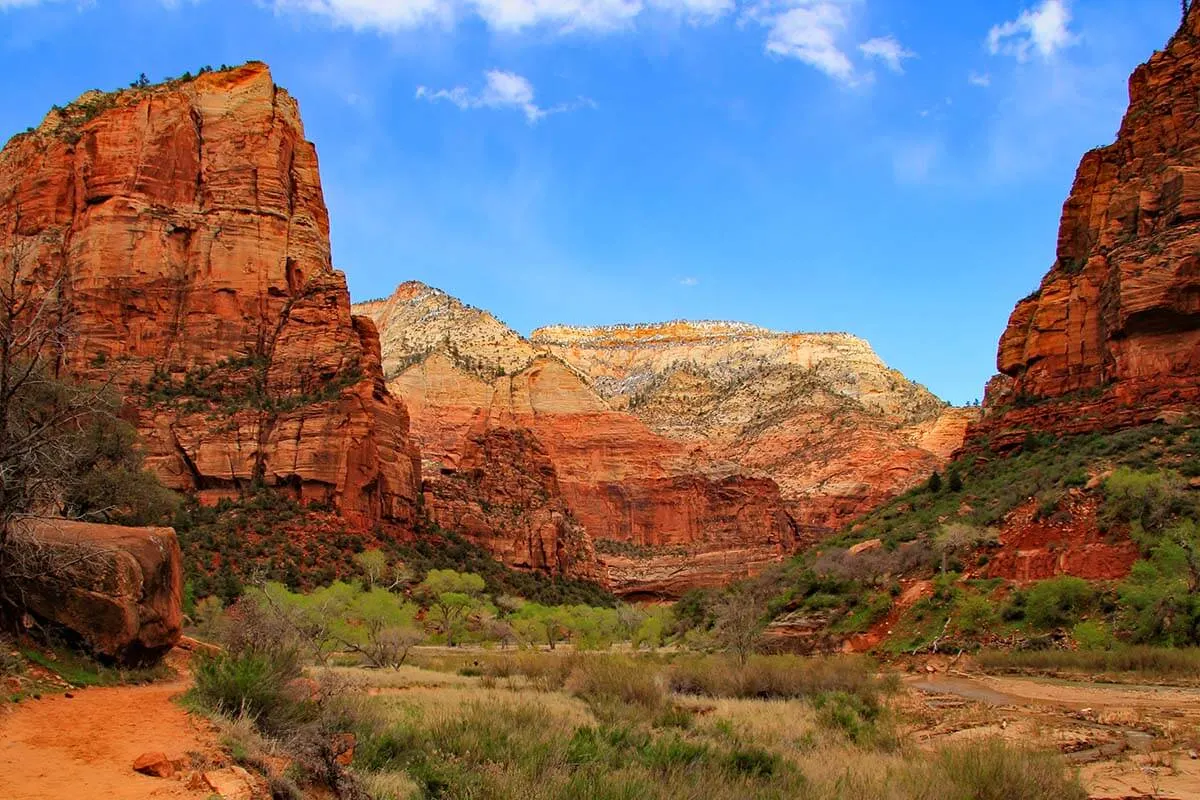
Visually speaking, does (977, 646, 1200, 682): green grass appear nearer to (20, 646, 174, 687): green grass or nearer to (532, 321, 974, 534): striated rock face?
(20, 646, 174, 687): green grass

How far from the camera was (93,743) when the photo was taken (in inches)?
277

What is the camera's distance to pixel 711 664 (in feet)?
73.7

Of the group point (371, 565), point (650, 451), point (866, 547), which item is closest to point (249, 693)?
point (866, 547)

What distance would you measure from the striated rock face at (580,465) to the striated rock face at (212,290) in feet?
70.3

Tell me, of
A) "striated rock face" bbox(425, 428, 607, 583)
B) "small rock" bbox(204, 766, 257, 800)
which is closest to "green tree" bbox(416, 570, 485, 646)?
"striated rock face" bbox(425, 428, 607, 583)

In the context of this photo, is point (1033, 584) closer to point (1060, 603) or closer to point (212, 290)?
point (1060, 603)

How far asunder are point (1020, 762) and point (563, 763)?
430 cm

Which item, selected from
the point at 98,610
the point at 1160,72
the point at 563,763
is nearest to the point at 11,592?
the point at 98,610

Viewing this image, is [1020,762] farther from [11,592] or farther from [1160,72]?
[1160,72]

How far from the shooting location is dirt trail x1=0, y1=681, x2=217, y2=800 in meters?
5.92

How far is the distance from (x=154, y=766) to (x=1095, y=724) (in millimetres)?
13545

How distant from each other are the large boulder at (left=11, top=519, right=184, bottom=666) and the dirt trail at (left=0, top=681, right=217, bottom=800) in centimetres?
115

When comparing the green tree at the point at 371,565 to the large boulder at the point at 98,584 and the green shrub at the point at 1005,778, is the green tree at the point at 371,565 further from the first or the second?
the green shrub at the point at 1005,778

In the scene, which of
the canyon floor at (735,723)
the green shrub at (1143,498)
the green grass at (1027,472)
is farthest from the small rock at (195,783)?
the green grass at (1027,472)
